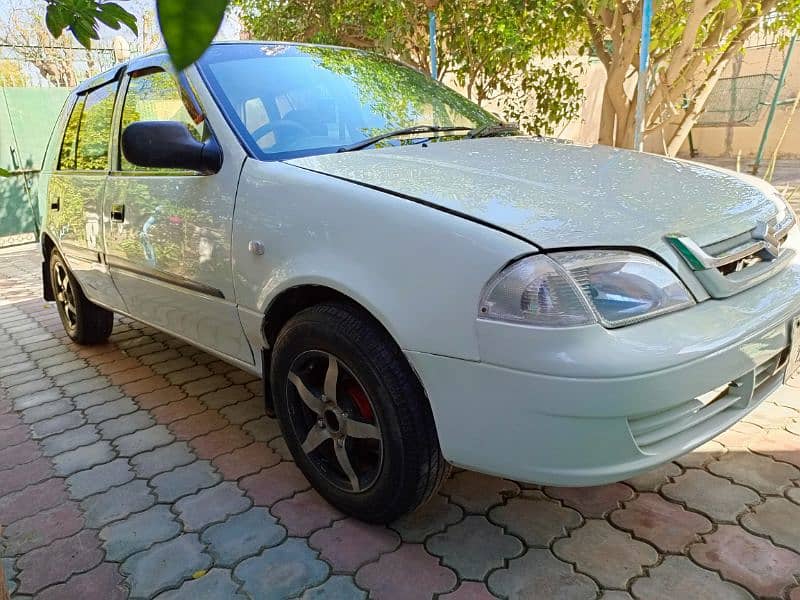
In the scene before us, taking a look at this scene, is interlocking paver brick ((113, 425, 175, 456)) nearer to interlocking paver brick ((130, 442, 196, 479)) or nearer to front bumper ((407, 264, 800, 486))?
interlocking paver brick ((130, 442, 196, 479))

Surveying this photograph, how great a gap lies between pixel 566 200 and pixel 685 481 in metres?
1.21

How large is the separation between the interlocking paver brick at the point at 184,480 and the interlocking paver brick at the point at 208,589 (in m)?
0.53

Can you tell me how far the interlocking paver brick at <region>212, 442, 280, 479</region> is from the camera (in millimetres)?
2621

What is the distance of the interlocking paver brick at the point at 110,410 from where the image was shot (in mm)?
3264

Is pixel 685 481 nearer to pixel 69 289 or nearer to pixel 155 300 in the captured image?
pixel 155 300

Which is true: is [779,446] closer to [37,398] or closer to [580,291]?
Answer: [580,291]

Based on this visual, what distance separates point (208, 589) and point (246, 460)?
79 centimetres

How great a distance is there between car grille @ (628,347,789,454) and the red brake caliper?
81 centimetres

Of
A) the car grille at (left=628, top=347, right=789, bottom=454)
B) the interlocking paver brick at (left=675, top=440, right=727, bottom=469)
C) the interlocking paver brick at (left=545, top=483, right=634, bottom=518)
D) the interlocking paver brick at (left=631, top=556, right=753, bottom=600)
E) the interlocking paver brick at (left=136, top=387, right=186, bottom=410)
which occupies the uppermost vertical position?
the car grille at (left=628, top=347, right=789, bottom=454)

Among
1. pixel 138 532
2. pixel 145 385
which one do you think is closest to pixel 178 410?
pixel 145 385

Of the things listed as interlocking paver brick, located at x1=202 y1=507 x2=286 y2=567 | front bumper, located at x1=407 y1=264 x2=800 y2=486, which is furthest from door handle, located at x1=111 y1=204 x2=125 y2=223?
front bumper, located at x1=407 y1=264 x2=800 y2=486

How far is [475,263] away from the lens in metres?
1.63

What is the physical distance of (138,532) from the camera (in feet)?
7.41

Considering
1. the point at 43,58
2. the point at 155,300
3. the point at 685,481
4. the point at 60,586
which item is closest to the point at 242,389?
the point at 155,300
